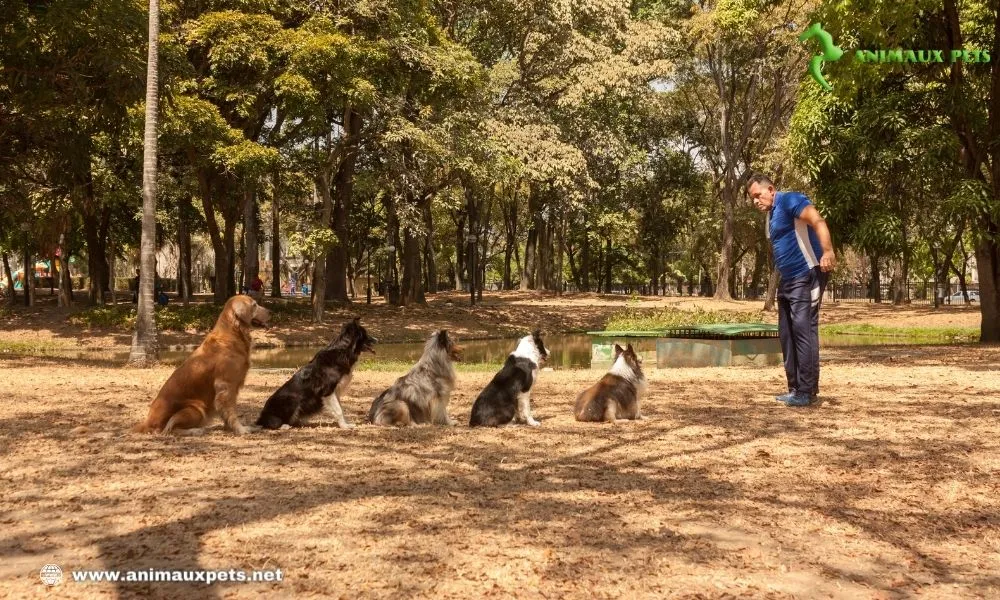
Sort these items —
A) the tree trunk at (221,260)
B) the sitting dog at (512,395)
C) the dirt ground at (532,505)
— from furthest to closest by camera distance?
the tree trunk at (221,260) → the sitting dog at (512,395) → the dirt ground at (532,505)

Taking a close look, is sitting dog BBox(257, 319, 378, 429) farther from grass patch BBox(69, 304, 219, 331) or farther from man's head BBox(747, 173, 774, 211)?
grass patch BBox(69, 304, 219, 331)

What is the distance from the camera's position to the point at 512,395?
903 cm

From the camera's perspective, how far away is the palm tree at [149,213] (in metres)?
17.5

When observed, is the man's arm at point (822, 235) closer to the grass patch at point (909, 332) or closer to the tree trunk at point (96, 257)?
the grass patch at point (909, 332)

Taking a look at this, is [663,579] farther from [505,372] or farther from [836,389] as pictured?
[836,389]

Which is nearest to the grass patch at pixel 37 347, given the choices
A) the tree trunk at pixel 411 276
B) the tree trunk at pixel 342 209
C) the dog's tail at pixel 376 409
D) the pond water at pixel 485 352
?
the pond water at pixel 485 352

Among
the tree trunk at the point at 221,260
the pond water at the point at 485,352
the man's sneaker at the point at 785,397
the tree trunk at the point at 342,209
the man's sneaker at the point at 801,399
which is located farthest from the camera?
the tree trunk at the point at 221,260

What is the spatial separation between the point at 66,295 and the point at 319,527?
36.5 meters

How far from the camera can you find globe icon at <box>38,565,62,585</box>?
3.96m

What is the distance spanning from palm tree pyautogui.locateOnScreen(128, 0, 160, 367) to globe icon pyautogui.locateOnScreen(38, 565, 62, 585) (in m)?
14.2

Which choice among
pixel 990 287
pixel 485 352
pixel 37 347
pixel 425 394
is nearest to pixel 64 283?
pixel 37 347

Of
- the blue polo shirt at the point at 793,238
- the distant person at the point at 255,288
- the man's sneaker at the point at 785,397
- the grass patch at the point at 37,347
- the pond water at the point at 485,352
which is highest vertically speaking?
the blue polo shirt at the point at 793,238

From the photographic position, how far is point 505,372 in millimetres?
9211

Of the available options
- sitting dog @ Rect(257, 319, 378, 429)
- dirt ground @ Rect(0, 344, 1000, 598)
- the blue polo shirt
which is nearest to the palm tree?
dirt ground @ Rect(0, 344, 1000, 598)
